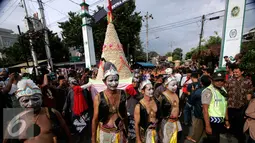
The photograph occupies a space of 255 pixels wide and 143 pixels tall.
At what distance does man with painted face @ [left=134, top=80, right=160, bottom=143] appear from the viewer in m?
2.25

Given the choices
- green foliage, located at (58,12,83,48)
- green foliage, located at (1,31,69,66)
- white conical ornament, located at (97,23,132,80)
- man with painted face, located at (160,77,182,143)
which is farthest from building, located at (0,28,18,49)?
man with painted face, located at (160,77,182,143)

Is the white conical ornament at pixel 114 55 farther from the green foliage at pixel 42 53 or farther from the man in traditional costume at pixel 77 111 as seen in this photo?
the green foliage at pixel 42 53

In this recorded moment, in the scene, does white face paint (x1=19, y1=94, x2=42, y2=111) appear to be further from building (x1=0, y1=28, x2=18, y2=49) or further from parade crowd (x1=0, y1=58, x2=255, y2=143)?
building (x1=0, y1=28, x2=18, y2=49)

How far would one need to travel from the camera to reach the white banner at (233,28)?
756 cm

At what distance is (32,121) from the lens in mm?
1689

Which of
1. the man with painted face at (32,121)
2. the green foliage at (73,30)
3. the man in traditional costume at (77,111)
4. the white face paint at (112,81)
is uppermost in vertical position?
the green foliage at (73,30)

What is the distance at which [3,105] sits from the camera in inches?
125

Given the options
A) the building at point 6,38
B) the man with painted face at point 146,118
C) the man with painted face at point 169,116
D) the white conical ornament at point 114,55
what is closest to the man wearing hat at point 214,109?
the man with painted face at point 169,116

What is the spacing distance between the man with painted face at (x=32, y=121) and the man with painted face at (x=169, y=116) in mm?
1783

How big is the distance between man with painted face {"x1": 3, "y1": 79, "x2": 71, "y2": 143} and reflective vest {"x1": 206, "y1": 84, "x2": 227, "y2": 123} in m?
2.61

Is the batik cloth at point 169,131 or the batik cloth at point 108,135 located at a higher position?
the batik cloth at point 108,135

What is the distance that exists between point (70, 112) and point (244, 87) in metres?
4.46

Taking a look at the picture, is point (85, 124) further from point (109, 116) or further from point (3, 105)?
point (109, 116)

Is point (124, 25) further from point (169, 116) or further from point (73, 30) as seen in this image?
point (169, 116)
